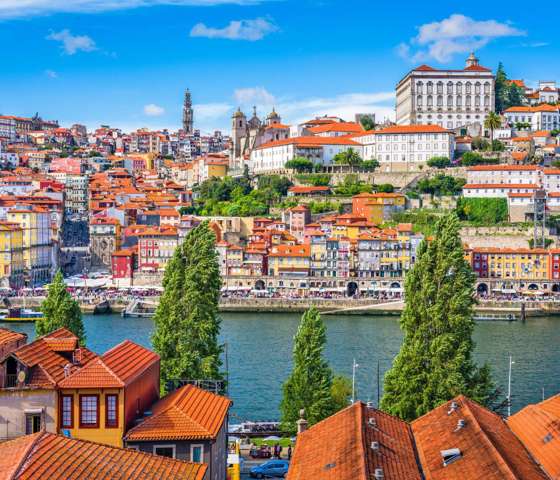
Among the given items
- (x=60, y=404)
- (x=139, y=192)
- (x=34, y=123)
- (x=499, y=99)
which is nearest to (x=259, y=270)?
(x=139, y=192)

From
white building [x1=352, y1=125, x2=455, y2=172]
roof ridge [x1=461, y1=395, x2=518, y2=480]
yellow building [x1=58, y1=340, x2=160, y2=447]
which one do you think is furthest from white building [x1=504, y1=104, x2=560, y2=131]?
yellow building [x1=58, y1=340, x2=160, y2=447]

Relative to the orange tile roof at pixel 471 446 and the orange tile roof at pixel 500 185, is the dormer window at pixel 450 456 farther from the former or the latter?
the orange tile roof at pixel 500 185

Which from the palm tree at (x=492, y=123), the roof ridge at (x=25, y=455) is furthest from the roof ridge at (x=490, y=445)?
the palm tree at (x=492, y=123)

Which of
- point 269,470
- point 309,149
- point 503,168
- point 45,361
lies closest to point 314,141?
point 309,149

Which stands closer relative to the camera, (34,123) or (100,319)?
(100,319)

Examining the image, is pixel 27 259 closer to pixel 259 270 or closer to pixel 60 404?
pixel 259 270

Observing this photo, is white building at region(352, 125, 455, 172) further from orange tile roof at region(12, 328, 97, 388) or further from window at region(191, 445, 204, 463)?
window at region(191, 445, 204, 463)
